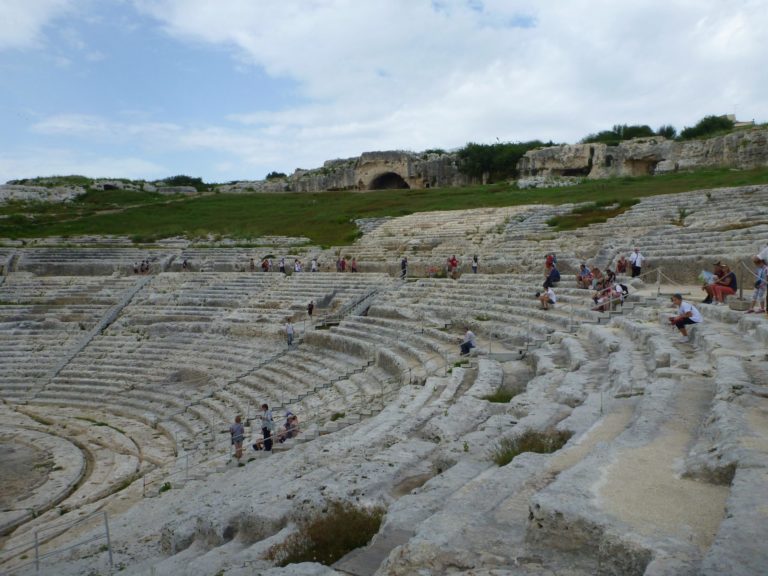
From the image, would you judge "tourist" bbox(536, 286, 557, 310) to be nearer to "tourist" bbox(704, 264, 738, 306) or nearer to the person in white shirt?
the person in white shirt

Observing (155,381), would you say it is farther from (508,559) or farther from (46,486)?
(508,559)

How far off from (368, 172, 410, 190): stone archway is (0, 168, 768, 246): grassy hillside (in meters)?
8.73

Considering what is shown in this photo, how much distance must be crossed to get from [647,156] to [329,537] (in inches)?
1677

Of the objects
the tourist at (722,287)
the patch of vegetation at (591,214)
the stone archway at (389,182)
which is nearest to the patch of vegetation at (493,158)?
the stone archway at (389,182)

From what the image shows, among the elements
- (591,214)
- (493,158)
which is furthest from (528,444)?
(493,158)

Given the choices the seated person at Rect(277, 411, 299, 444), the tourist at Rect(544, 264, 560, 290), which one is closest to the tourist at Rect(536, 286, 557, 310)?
the tourist at Rect(544, 264, 560, 290)

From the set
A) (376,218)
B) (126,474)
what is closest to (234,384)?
(126,474)

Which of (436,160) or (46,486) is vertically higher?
(436,160)

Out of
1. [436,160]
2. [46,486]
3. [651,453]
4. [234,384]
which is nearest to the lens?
[651,453]

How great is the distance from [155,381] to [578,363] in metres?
13.0

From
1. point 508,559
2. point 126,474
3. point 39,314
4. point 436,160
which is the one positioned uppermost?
point 436,160

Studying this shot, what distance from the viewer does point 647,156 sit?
41375 mm

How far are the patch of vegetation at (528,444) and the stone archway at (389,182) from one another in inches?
2052

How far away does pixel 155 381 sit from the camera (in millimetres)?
17938
